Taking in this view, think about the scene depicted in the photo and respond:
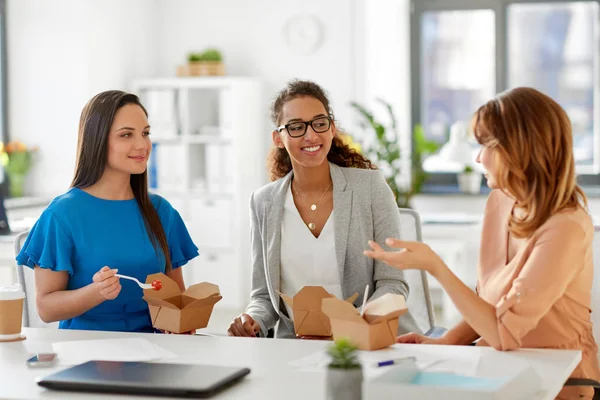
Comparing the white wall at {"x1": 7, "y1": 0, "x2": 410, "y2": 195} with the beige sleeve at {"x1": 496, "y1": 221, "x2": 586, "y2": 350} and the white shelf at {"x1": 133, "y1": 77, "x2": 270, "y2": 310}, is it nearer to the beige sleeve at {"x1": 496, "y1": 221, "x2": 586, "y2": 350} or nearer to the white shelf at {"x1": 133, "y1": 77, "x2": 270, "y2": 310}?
the white shelf at {"x1": 133, "y1": 77, "x2": 270, "y2": 310}

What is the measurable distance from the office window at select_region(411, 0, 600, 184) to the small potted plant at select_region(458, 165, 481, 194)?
28 cm

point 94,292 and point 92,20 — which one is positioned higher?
point 92,20

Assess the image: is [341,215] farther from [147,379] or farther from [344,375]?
[344,375]

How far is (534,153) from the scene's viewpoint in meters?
2.01

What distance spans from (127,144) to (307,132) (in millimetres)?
533

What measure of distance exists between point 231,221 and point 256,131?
70cm

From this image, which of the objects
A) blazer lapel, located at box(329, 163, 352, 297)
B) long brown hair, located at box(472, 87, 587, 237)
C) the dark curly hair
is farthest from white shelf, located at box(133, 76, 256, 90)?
long brown hair, located at box(472, 87, 587, 237)

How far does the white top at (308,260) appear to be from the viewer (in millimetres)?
2680

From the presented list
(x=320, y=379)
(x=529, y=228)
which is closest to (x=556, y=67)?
(x=529, y=228)

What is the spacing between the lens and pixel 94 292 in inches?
93.4

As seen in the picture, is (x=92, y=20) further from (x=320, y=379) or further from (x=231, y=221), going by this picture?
(x=320, y=379)

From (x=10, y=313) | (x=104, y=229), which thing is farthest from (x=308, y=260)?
(x=10, y=313)

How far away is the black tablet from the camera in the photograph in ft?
5.58

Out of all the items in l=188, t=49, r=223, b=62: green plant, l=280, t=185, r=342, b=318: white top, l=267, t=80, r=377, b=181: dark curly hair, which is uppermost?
l=188, t=49, r=223, b=62: green plant
